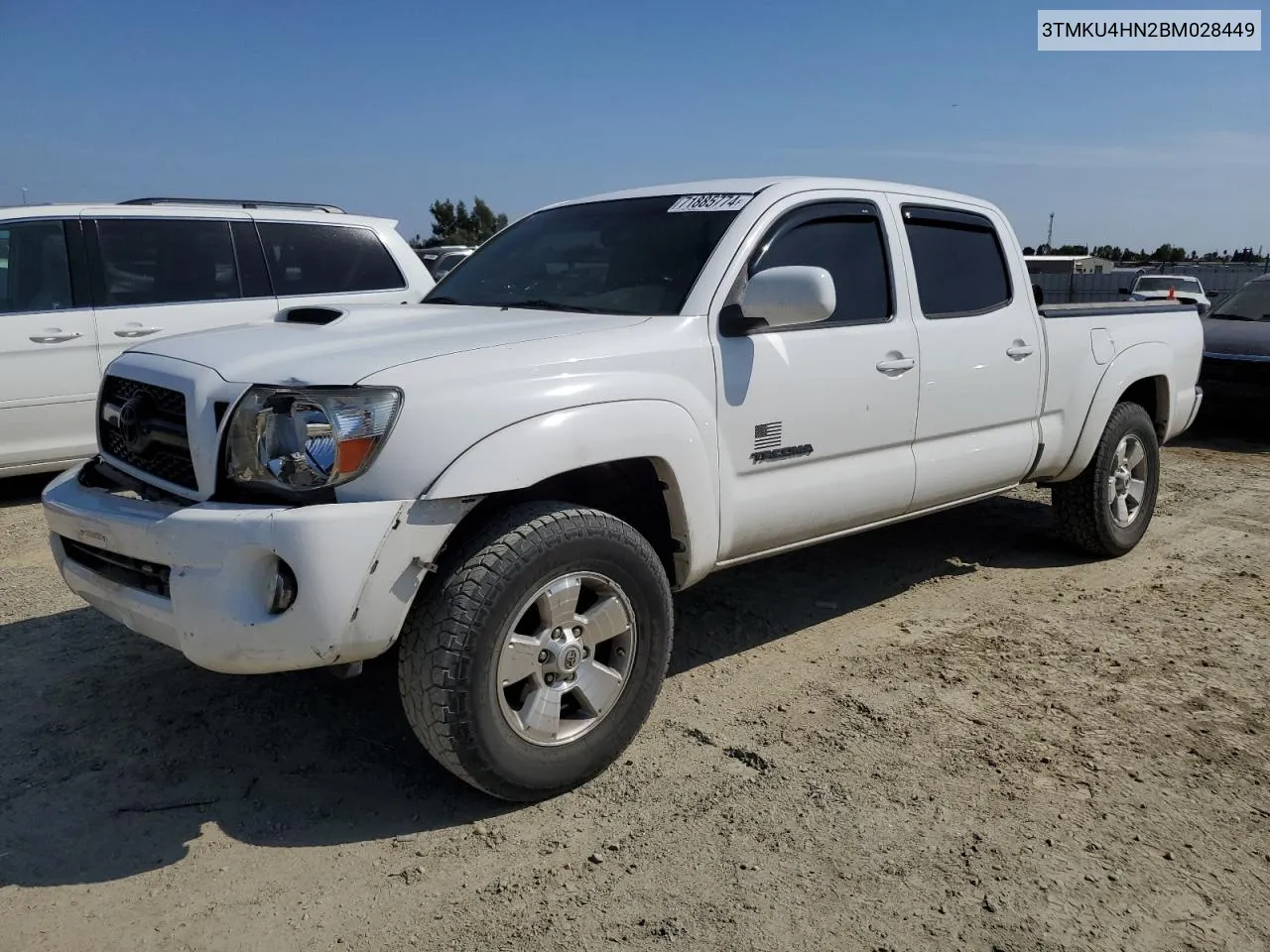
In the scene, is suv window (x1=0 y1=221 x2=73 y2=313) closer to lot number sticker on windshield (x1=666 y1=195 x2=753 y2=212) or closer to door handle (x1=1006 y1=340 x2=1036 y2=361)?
lot number sticker on windshield (x1=666 y1=195 x2=753 y2=212)

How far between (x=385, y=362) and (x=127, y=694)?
1802mm

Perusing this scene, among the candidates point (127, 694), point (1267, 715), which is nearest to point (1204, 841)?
point (1267, 715)

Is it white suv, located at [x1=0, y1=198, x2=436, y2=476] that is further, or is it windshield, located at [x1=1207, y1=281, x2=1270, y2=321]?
windshield, located at [x1=1207, y1=281, x2=1270, y2=321]

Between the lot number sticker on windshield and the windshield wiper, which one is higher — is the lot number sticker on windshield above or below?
above

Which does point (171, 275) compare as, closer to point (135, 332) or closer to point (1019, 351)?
point (135, 332)

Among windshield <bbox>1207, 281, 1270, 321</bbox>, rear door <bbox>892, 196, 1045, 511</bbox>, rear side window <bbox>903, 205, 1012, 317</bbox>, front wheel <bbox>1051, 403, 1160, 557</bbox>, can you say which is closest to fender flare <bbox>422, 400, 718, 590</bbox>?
rear door <bbox>892, 196, 1045, 511</bbox>

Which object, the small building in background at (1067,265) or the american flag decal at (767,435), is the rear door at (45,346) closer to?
the american flag decal at (767,435)

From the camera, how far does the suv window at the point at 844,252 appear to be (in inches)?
149

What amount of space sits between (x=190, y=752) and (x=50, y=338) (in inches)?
163

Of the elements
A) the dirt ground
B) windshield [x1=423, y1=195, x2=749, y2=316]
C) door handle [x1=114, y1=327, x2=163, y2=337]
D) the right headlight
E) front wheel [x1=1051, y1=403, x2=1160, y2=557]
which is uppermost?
windshield [x1=423, y1=195, x2=749, y2=316]

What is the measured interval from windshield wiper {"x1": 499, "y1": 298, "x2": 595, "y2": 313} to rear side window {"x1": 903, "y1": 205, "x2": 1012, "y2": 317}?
4.92ft

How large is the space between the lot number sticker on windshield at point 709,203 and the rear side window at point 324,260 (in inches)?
160

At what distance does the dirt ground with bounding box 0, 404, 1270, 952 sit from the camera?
8.04 ft

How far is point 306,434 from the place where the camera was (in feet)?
8.57
